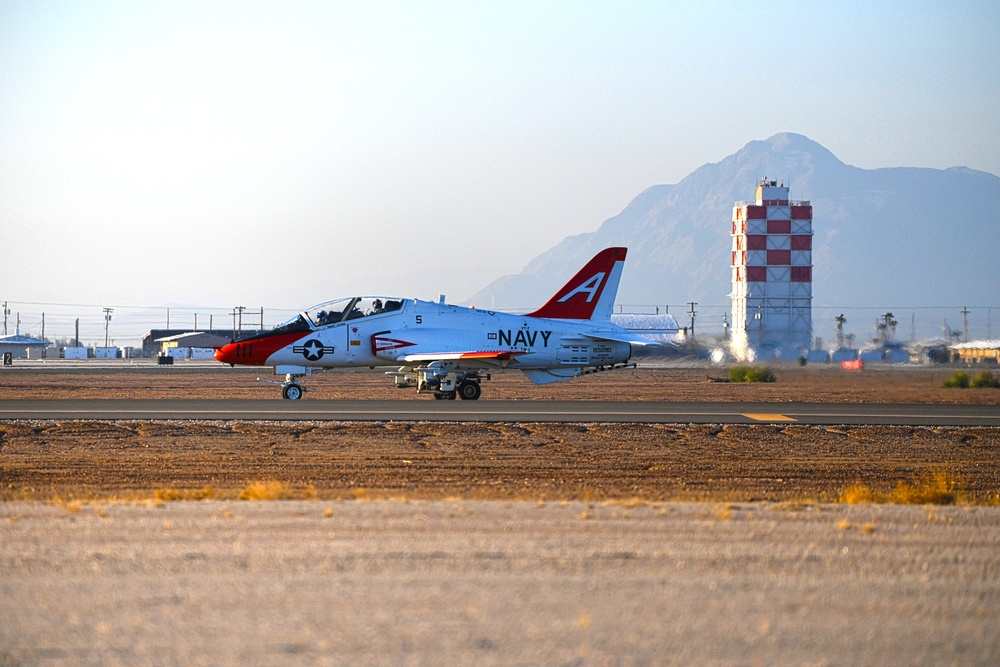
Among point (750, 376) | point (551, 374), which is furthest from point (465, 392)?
point (750, 376)

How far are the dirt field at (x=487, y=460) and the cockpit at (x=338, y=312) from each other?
8.86 m

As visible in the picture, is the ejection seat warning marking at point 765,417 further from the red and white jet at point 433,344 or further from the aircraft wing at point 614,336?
the red and white jet at point 433,344

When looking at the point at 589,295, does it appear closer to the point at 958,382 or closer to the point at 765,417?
the point at 765,417

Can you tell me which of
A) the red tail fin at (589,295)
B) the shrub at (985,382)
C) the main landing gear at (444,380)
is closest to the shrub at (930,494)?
the main landing gear at (444,380)

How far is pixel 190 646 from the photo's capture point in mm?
6961

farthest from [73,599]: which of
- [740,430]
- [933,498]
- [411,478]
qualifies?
[740,430]

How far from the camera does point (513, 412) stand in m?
26.9

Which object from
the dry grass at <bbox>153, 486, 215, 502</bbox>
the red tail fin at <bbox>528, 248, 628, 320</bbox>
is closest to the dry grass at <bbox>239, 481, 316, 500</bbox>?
the dry grass at <bbox>153, 486, 215, 502</bbox>

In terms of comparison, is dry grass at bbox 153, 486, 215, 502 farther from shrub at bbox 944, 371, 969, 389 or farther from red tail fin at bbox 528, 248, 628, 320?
shrub at bbox 944, 371, 969, 389

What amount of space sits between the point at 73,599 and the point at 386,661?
2462mm

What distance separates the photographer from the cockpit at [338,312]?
107ft

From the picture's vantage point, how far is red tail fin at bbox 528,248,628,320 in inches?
1372

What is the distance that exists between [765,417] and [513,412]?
564cm

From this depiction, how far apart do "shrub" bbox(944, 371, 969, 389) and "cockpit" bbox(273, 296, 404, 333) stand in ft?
79.5
